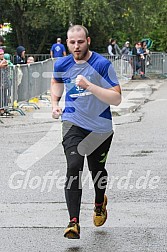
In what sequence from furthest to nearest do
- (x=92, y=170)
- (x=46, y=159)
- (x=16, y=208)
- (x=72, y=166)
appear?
(x=46, y=159) → (x=16, y=208) → (x=92, y=170) → (x=72, y=166)

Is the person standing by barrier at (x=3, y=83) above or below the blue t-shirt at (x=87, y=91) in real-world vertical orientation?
below

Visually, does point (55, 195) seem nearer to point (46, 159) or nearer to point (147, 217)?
point (147, 217)

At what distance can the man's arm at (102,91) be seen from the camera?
6309mm

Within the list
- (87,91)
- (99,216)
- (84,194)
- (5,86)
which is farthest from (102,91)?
(5,86)

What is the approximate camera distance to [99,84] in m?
6.62

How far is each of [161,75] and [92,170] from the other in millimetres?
31053

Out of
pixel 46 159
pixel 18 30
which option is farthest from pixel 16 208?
pixel 18 30

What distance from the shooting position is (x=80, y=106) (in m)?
6.67

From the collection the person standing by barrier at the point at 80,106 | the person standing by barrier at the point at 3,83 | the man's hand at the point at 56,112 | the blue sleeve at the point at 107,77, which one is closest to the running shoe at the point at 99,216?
the person standing by barrier at the point at 80,106

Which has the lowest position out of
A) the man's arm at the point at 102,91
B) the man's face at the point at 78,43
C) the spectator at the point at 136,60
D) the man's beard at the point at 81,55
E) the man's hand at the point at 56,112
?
the spectator at the point at 136,60

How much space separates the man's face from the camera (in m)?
6.52

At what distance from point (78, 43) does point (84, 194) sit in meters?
2.57

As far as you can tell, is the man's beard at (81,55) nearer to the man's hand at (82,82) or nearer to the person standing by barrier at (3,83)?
the man's hand at (82,82)

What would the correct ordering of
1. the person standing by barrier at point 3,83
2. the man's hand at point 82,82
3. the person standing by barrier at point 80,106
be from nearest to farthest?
the man's hand at point 82,82 < the person standing by barrier at point 80,106 < the person standing by barrier at point 3,83
